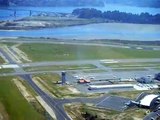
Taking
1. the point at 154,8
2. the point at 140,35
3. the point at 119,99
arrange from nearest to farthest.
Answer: the point at 119,99 < the point at 140,35 < the point at 154,8

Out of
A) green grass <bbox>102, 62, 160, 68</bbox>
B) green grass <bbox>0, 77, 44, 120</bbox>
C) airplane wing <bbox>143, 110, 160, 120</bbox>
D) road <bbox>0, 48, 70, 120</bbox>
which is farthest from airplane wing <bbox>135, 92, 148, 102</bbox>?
green grass <bbox>102, 62, 160, 68</bbox>

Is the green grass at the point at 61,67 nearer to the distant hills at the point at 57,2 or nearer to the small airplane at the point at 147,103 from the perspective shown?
the small airplane at the point at 147,103

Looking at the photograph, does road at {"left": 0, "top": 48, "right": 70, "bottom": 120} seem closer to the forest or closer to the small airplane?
the small airplane

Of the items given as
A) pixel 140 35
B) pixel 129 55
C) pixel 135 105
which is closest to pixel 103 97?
pixel 135 105

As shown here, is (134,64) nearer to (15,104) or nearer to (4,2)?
(15,104)

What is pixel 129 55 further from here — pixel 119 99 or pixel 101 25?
pixel 101 25

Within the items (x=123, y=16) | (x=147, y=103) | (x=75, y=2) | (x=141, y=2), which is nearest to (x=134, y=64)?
(x=147, y=103)

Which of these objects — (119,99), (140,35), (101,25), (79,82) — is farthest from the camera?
(101,25)
